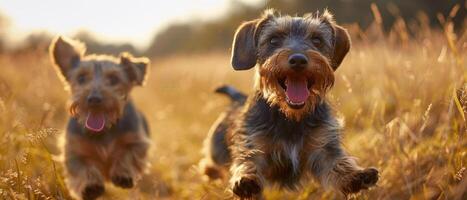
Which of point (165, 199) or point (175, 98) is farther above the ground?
point (165, 199)

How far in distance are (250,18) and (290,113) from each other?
→ 1229 inches

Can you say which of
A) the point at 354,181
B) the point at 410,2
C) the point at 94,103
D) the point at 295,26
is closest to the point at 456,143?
the point at 354,181

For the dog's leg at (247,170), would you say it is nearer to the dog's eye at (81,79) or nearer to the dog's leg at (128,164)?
the dog's leg at (128,164)

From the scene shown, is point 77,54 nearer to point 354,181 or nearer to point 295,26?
point 295,26

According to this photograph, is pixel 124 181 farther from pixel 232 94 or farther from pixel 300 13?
pixel 300 13

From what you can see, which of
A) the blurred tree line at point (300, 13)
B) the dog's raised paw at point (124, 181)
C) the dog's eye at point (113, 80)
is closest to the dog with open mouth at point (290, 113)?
the blurred tree line at point (300, 13)

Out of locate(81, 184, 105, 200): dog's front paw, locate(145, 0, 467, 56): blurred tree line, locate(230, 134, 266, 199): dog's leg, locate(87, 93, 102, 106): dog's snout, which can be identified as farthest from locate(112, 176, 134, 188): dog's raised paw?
locate(145, 0, 467, 56): blurred tree line

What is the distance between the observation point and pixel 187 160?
25.6 ft

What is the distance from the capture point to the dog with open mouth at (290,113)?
3936 mm

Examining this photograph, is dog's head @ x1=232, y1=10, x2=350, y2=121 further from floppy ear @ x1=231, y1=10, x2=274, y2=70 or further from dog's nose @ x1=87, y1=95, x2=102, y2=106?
dog's nose @ x1=87, y1=95, x2=102, y2=106

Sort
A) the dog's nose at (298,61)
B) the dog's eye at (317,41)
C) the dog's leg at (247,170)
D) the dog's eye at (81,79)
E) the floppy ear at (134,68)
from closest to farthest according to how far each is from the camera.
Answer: the dog's leg at (247,170)
the dog's nose at (298,61)
the dog's eye at (317,41)
the dog's eye at (81,79)
the floppy ear at (134,68)

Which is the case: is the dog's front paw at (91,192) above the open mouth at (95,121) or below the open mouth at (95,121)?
below

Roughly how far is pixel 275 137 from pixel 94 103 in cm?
198

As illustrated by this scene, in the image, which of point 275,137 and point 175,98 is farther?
point 175,98
